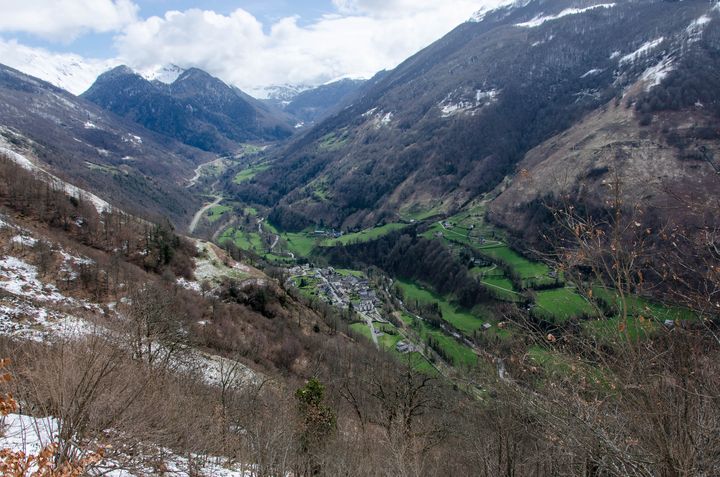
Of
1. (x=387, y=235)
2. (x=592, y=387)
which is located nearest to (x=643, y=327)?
(x=592, y=387)

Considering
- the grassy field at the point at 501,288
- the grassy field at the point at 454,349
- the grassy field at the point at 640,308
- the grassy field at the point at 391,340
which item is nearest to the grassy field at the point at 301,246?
the grassy field at the point at 391,340

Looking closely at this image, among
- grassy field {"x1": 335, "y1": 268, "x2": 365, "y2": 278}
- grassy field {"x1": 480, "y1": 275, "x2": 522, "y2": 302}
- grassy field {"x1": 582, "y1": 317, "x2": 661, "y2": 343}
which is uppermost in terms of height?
grassy field {"x1": 582, "y1": 317, "x2": 661, "y2": 343}

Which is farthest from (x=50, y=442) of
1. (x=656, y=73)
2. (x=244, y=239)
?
(x=656, y=73)

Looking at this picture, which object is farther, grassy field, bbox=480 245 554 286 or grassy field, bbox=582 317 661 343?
grassy field, bbox=480 245 554 286

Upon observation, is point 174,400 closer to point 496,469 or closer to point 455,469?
point 496,469

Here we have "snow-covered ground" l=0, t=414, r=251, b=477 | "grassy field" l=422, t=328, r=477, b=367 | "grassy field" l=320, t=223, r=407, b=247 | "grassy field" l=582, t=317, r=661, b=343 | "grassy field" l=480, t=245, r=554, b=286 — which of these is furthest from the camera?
"grassy field" l=320, t=223, r=407, b=247

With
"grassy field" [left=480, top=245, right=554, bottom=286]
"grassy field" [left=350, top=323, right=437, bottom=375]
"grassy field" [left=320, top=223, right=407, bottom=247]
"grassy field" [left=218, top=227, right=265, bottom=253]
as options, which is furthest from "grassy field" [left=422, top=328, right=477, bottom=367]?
"grassy field" [left=218, top=227, right=265, bottom=253]

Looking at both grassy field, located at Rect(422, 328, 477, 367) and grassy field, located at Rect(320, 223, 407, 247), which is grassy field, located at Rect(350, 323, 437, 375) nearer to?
grassy field, located at Rect(422, 328, 477, 367)

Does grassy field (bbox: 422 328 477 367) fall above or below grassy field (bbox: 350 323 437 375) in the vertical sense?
below
